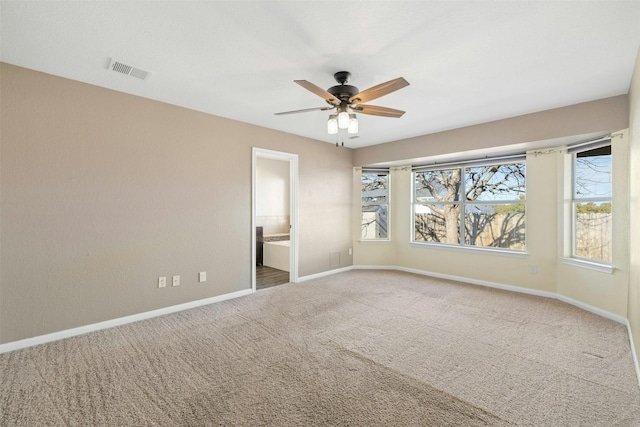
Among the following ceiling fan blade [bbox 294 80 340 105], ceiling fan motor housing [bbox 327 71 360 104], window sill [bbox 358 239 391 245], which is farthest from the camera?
window sill [bbox 358 239 391 245]

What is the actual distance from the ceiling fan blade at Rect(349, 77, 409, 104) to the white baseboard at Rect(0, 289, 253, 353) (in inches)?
120

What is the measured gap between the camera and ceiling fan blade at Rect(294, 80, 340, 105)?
2254 millimetres

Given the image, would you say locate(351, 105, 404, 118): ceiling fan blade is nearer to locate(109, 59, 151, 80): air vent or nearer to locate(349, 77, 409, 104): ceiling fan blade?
locate(349, 77, 409, 104): ceiling fan blade

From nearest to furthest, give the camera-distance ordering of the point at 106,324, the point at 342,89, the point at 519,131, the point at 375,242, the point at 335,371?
the point at 335,371, the point at 342,89, the point at 106,324, the point at 519,131, the point at 375,242

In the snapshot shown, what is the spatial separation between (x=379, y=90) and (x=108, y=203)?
9.68 ft

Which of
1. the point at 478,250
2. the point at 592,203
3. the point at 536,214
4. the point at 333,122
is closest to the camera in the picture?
the point at 333,122

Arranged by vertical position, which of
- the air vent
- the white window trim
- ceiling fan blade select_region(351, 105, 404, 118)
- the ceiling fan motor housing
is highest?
the air vent

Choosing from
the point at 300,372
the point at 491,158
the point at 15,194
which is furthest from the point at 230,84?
the point at 491,158

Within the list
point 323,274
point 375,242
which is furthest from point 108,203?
point 375,242

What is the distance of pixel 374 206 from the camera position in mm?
6047

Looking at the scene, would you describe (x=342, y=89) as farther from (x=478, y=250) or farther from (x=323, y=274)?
(x=478, y=250)

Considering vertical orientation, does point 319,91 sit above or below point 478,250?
above

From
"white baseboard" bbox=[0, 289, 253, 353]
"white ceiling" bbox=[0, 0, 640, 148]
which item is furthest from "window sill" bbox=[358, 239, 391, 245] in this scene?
"white ceiling" bbox=[0, 0, 640, 148]

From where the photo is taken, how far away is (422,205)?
225 inches
